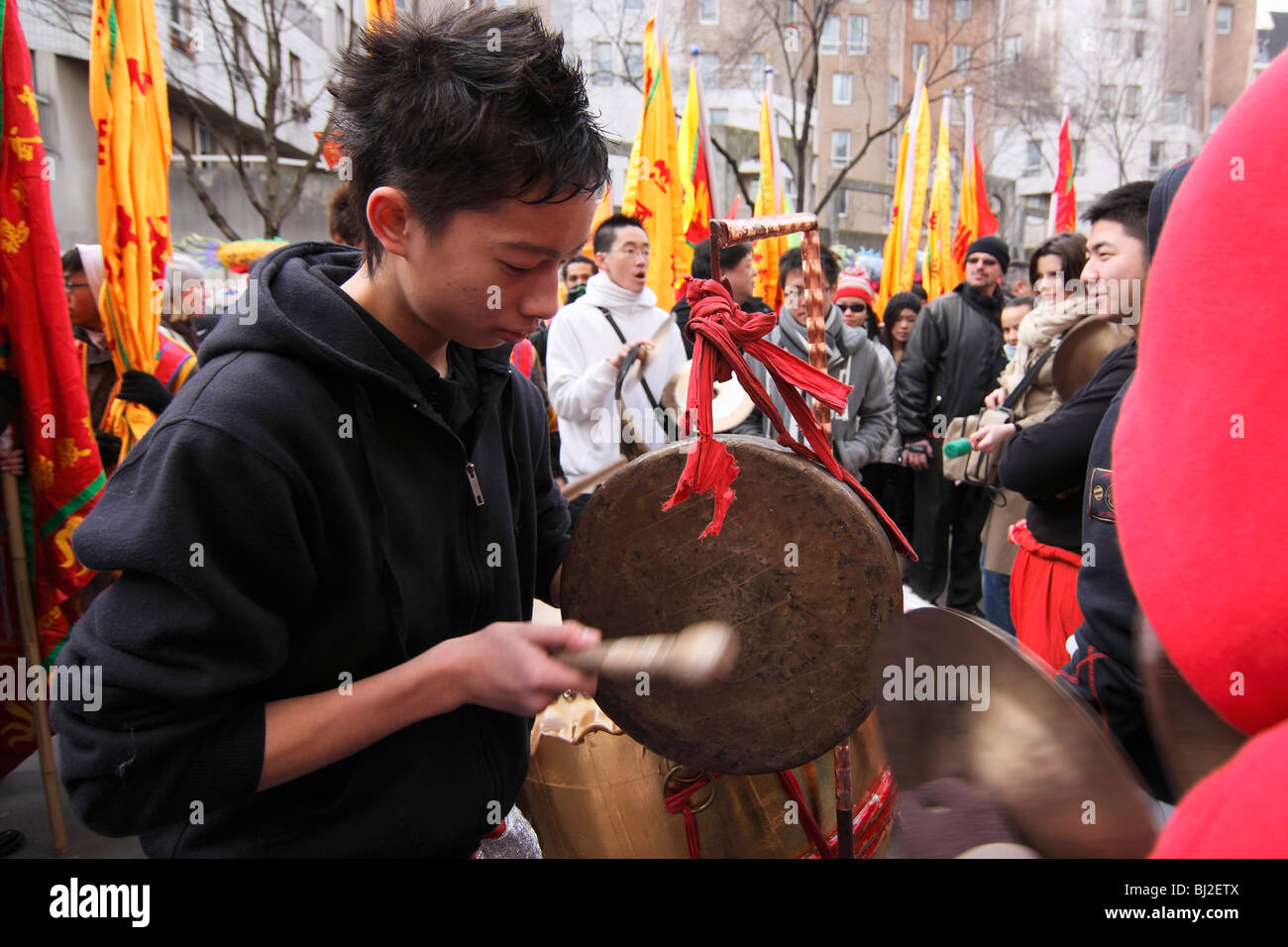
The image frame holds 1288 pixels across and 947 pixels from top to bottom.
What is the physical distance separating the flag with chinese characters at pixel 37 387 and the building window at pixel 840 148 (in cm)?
3594

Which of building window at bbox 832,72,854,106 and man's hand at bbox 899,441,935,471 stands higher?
building window at bbox 832,72,854,106

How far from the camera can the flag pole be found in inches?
115

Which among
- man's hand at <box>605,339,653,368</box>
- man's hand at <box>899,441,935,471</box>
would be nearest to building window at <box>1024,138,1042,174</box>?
man's hand at <box>899,441,935,471</box>

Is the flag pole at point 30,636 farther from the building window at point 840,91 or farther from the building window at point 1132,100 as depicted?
the building window at point 840,91

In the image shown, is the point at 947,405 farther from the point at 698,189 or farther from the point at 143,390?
the point at 143,390

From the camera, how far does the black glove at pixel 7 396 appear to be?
2.75m

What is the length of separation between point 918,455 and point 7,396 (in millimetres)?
4577

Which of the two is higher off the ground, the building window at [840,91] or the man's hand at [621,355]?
the building window at [840,91]

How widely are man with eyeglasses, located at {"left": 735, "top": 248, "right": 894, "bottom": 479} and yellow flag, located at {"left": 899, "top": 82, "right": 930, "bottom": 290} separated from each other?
5.17 metres

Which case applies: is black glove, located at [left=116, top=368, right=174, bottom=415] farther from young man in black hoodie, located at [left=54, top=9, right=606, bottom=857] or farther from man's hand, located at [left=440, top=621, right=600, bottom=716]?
man's hand, located at [left=440, top=621, right=600, bottom=716]

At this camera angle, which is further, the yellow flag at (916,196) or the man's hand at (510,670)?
the yellow flag at (916,196)

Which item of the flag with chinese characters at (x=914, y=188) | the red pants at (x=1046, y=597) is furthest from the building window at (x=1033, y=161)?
the red pants at (x=1046, y=597)

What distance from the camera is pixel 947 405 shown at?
5262mm

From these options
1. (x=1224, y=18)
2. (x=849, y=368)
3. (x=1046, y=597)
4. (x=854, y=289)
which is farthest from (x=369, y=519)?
(x=1224, y=18)
